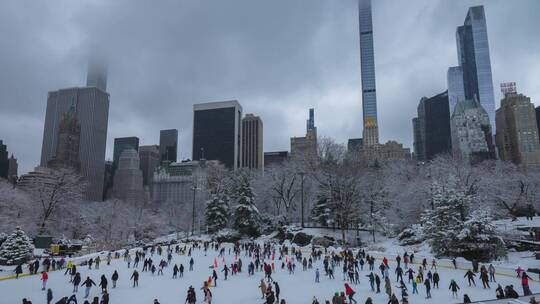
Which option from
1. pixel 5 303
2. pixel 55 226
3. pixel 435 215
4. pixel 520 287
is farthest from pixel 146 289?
pixel 55 226

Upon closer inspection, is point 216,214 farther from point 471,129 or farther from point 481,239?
point 471,129

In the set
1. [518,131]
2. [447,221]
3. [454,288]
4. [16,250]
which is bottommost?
[454,288]

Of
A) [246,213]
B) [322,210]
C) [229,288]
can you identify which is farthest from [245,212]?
[229,288]

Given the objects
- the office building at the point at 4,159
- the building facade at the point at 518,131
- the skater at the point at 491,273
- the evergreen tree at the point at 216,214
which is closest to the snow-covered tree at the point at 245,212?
the evergreen tree at the point at 216,214

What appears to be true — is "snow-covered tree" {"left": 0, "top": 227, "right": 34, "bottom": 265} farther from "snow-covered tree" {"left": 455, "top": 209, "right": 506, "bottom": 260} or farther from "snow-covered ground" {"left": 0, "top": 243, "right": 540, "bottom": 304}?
"snow-covered tree" {"left": 455, "top": 209, "right": 506, "bottom": 260}

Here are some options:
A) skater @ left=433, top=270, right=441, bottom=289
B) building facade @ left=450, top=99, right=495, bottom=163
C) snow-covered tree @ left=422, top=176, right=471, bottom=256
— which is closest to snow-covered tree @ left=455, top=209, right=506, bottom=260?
snow-covered tree @ left=422, top=176, right=471, bottom=256
